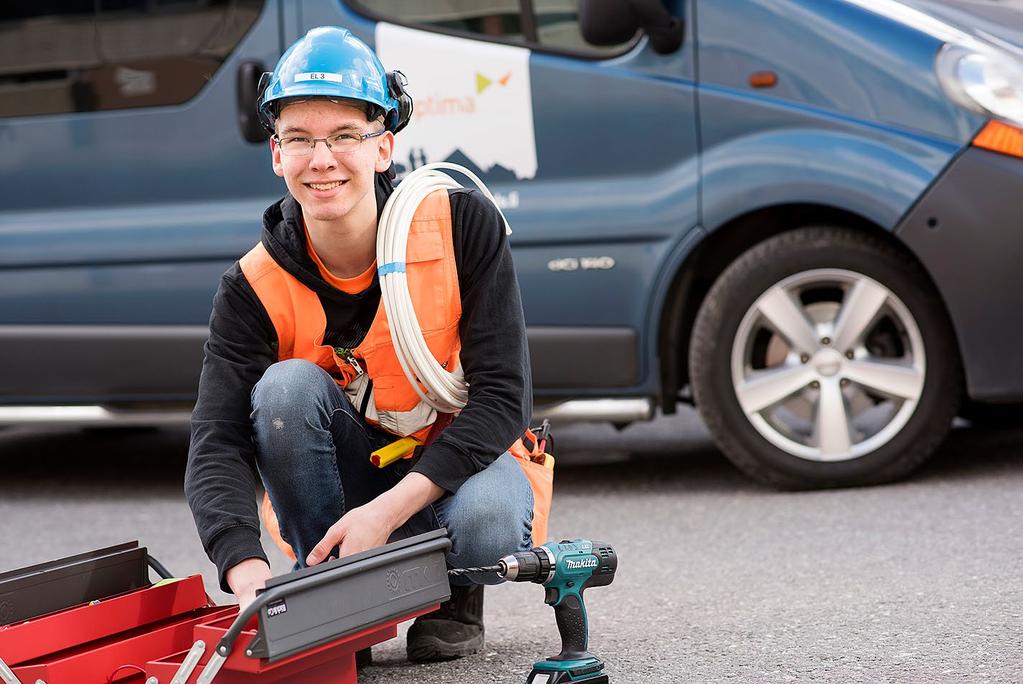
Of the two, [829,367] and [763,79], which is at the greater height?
[763,79]

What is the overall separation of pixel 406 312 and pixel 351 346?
0.22m

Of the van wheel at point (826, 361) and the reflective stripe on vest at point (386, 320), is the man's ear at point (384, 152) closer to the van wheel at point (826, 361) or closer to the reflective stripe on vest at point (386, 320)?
the reflective stripe on vest at point (386, 320)

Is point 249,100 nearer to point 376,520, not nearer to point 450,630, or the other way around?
point 450,630

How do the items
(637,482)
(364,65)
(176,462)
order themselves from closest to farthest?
(364,65) → (637,482) → (176,462)

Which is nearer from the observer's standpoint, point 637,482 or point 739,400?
A: point 739,400

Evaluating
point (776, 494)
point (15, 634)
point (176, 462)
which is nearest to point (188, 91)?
point (176, 462)

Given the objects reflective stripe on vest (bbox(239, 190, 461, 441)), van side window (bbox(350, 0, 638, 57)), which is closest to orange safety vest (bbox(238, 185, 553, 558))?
reflective stripe on vest (bbox(239, 190, 461, 441))

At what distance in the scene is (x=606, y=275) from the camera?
16.1 ft

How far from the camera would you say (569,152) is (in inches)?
194

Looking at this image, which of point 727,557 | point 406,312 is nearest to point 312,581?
Answer: point 406,312

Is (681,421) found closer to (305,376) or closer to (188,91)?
(188,91)

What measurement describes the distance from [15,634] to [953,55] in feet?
10.6

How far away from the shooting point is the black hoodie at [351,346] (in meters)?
2.97

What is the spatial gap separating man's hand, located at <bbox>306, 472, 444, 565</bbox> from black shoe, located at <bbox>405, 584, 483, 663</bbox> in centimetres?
46
